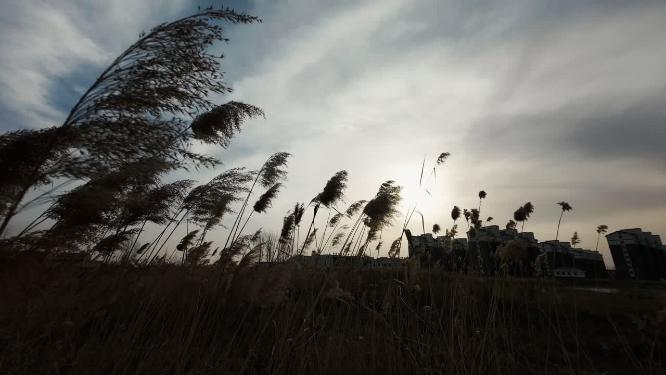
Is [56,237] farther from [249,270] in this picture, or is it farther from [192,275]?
[192,275]

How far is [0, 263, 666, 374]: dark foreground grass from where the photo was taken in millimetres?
2297

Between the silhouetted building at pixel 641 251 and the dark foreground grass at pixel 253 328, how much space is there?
67.6 meters

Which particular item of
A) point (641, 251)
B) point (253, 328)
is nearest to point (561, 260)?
point (253, 328)

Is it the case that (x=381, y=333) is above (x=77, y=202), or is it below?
below

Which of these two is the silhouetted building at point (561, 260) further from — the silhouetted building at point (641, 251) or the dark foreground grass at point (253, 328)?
the silhouetted building at point (641, 251)

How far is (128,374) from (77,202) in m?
1.27

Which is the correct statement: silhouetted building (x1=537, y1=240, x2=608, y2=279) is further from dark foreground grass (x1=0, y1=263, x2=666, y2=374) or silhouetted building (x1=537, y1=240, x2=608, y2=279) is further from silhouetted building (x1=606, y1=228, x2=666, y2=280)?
silhouetted building (x1=606, y1=228, x2=666, y2=280)

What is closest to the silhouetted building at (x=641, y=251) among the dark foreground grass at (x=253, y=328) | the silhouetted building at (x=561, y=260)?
the silhouetted building at (x=561, y=260)

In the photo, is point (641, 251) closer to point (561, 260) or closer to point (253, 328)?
point (561, 260)

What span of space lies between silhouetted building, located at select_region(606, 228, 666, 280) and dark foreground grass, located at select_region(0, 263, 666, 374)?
6763cm

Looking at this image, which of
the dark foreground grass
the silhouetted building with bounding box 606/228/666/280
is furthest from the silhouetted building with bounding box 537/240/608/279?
the silhouetted building with bounding box 606/228/666/280

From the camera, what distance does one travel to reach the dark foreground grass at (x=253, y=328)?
2297 millimetres

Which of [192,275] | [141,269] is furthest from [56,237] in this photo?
[192,275]

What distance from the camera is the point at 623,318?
8.98 meters
